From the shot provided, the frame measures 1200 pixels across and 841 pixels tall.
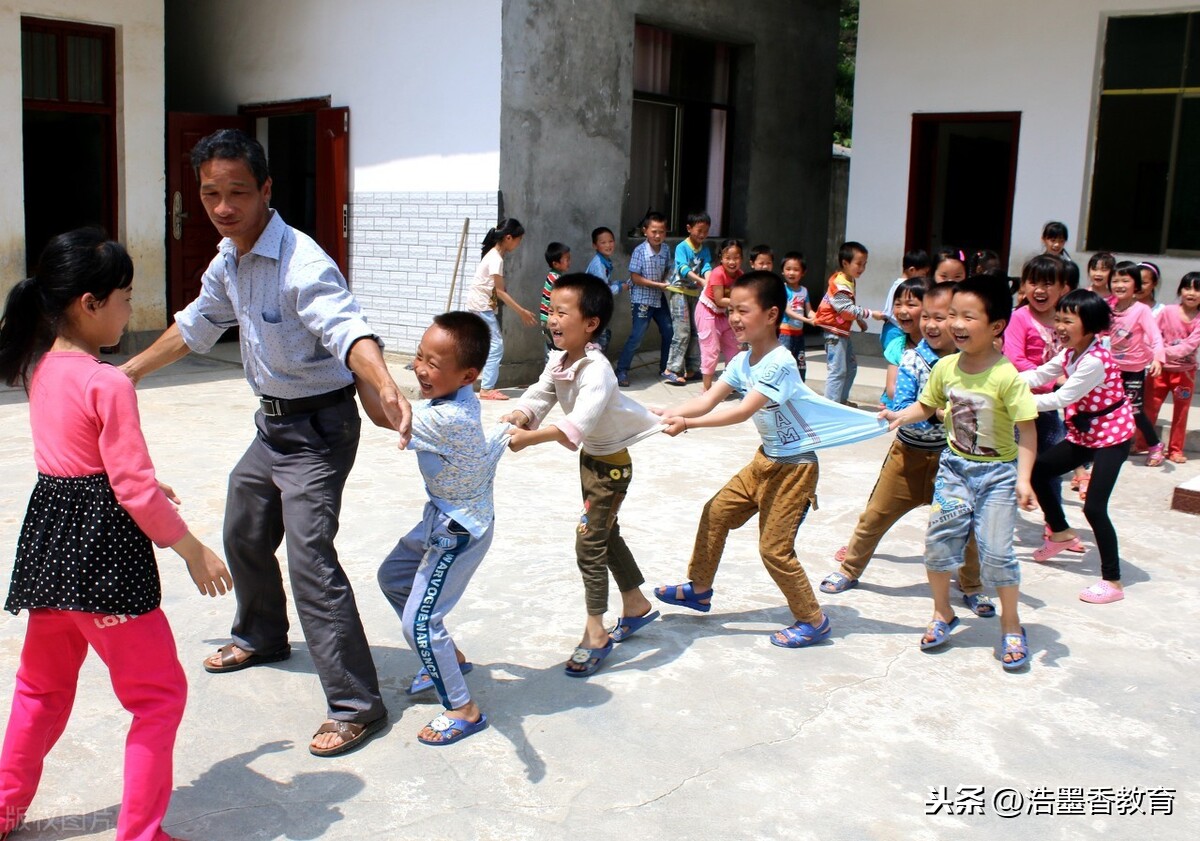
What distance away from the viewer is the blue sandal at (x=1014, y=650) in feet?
13.2

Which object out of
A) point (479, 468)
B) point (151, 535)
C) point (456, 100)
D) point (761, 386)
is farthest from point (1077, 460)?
point (456, 100)

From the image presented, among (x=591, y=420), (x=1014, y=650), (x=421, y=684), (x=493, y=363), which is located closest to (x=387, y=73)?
(x=493, y=363)

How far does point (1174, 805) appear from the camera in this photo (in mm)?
3121

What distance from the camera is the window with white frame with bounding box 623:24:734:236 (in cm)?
1145

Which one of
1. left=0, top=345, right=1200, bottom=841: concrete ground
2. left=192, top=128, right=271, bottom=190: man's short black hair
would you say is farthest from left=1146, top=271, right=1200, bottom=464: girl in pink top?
left=192, top=128, right=271, bottom=190: man's short black hair

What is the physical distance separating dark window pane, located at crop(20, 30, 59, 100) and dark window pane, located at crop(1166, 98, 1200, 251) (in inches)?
389

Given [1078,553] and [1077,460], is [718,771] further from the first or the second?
[1078,553]

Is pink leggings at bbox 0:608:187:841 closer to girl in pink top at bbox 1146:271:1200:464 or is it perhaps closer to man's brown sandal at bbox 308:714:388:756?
man's brown sandal at bbox 308:714:388:756

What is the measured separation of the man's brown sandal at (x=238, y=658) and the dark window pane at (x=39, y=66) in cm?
821

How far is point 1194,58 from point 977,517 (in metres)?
7.30

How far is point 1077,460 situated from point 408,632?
128 inches

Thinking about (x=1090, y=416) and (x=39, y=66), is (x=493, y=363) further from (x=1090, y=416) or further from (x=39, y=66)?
(x=1090, y=416)

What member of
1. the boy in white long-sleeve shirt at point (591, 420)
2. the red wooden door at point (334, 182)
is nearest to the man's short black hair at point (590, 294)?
the boy in white long-sleeve shirt at point (591, 420)

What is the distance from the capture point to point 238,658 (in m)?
3.81
